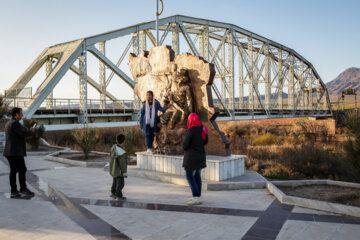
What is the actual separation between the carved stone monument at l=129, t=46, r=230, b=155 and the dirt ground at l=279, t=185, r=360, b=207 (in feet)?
6.27

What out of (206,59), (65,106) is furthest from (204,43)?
(65,106)

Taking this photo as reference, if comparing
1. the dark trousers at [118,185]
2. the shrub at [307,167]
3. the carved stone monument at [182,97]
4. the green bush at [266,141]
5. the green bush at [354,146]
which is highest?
the carved stone monument at [182,97]

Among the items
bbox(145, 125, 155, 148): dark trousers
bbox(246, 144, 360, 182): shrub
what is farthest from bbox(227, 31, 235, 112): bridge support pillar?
bbox(145, 125, 155, 148): dark trousers

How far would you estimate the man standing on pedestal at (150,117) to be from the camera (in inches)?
324

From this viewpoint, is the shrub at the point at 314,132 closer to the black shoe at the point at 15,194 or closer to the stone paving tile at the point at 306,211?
the stone paving tile at the point at 306,211

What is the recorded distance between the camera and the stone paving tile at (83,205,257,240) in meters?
4.03

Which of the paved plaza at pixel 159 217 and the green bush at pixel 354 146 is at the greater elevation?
the green bush at pixel 354 146

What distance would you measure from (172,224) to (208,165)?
2.85m

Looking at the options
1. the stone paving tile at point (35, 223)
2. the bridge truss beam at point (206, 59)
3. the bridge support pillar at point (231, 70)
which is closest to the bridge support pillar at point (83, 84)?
the bridge truss beam at point (206, 59)

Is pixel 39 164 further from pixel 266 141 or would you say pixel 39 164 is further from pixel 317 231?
pixel 266 141

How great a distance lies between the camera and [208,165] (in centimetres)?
714

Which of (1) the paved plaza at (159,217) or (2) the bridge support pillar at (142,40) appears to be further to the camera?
(2) the bridge support pillar at (142,40)

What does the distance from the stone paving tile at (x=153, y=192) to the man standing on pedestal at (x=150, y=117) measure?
4.24ft

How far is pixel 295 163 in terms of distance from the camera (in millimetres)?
11391
